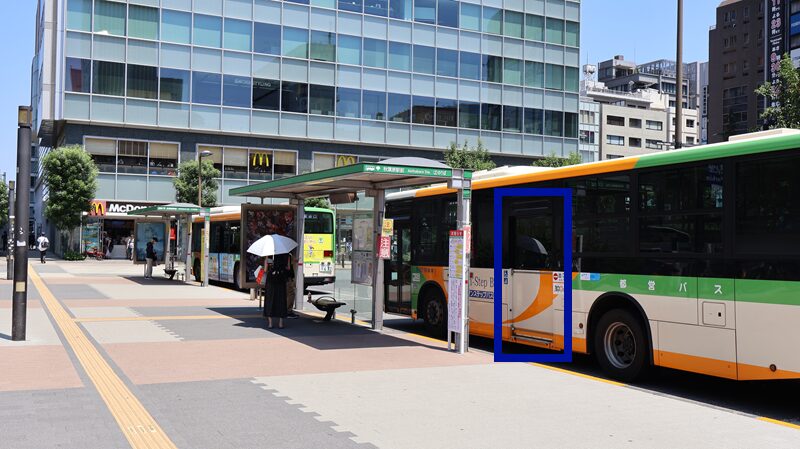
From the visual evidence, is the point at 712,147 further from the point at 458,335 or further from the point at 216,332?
the point at 216,332

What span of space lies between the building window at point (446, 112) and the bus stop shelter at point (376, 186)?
3491 cm

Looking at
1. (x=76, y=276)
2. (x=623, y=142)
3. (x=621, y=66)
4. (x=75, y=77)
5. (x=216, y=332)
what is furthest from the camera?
(x=621, y=66)

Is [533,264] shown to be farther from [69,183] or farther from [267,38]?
[267,38]

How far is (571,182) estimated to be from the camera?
1052 centimetres

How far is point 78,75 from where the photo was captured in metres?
43.8

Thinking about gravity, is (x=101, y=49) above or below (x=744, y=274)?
above

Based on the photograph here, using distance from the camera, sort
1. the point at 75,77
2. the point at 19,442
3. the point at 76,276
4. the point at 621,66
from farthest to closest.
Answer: the point at 621,66 → the point at 75,77 → the point at 76,276 → the point at 19,442

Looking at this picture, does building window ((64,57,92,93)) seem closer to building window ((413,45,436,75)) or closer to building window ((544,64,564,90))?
building window ((413,45,436,75))

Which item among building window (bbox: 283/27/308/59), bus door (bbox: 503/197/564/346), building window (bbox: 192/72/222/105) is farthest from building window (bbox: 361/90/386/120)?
bus door (bbox: 503/197/564/346)

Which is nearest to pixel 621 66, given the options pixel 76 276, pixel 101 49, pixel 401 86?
pixel 401 86

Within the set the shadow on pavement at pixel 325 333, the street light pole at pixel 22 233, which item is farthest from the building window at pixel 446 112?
the street light pole at pixel 22 233

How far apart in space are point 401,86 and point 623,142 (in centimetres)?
7172

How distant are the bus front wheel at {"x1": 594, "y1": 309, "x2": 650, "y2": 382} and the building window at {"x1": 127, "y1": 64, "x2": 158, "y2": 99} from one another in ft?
133

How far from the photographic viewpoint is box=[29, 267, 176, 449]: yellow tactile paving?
250 inches
